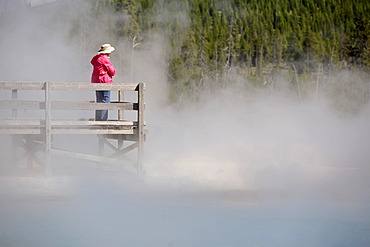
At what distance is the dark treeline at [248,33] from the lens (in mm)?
41375

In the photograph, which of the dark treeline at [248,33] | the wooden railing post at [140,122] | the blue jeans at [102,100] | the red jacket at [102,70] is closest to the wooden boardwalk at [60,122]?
the wooden railing post at [140,122]

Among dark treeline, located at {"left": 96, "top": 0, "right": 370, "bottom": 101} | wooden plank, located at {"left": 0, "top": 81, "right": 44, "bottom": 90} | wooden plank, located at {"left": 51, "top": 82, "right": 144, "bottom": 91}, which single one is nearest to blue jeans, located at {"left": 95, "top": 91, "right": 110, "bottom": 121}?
wooden plank, located at {"left": 51, "top": 82, "right": 144, "bottom": 91}

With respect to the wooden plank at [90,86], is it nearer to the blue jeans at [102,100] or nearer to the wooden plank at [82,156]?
the blue jeans at [102,100]

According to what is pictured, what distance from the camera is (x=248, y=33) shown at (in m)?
64.9

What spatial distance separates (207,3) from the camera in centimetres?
6938

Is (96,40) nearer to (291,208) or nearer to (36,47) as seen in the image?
(36,47)

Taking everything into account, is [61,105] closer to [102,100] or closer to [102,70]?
[102,100]

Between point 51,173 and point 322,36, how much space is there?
57396 mm

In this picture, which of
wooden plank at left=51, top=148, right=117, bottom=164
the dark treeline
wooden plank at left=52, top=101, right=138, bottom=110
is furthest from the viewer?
the dark treeline

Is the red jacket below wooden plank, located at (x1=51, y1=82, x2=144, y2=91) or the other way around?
the other way around

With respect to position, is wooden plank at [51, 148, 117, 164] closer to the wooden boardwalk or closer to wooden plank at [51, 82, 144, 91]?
the wooden boardwalk

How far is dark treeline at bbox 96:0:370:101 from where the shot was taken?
136 feet

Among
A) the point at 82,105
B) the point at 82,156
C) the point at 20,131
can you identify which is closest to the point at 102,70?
the point at 82,105

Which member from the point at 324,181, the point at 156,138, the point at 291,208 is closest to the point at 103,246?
the point at 291,208
